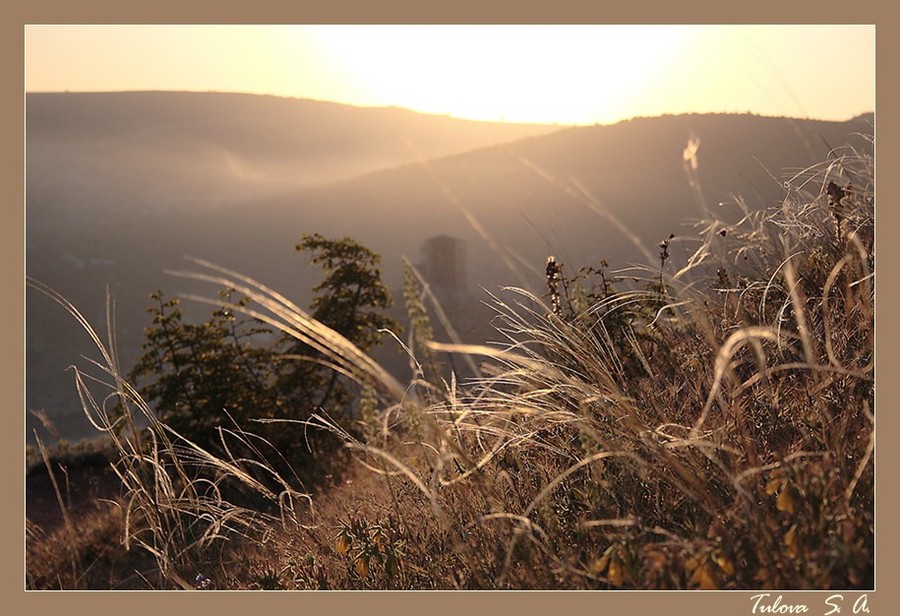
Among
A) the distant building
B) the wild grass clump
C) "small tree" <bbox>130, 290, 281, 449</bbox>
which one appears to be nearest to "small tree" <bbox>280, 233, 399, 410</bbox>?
"small tree" <bbox>130, 290, 281, 449</bbox>

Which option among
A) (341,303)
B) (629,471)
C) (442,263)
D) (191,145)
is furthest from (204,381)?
(191,145)

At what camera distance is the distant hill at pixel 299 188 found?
123 ft

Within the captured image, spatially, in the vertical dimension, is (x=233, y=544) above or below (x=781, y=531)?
below

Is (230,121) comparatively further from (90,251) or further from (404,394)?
(404,394)

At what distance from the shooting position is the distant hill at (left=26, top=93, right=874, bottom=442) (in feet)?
123

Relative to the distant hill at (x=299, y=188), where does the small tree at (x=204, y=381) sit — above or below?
below

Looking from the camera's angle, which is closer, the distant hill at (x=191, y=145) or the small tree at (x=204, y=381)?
the small tree at (x=204, y=381)

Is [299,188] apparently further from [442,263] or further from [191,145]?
[442,263]

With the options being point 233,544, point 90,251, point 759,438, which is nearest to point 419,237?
point 90,251

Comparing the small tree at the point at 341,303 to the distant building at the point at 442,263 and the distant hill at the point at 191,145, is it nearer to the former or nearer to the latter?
the distant building at the point at 442,263

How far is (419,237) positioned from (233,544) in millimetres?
45095

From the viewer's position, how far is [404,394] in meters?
2.15

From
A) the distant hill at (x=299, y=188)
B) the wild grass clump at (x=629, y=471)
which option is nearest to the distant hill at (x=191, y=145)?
the distant hill at (x=299, y=188)

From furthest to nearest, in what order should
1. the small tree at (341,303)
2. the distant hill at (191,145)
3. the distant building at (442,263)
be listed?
the distant hill at (191,145)
the distant building at (442,263)
the small tree at (341,303)
